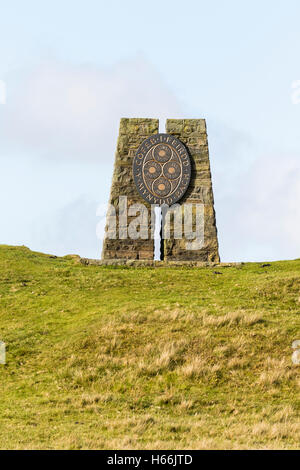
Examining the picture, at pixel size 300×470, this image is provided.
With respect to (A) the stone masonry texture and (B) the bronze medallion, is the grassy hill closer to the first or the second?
(A) the stone masonry texture

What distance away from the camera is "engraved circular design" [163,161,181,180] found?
31.7 m

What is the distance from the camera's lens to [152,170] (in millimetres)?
31578

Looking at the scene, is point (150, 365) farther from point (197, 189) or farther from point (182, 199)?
point (197, 189)

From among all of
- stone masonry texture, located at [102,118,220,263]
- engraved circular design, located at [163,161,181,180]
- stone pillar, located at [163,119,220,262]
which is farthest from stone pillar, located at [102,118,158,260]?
engraved circular design, located at [163,161,181,180]

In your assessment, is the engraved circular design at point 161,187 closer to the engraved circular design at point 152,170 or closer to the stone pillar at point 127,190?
the engraved circular design at point 152,170

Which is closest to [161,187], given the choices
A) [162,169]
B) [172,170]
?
[162,169]

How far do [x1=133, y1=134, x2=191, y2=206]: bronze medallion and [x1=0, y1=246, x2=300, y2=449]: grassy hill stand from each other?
8191 millimetres

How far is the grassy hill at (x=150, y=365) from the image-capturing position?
37.6 feet

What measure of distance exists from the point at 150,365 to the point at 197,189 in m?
18.2

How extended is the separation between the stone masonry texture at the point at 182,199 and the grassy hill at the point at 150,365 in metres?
6.55

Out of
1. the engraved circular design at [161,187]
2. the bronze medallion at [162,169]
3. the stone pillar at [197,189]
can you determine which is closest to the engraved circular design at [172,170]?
the bronze medallion at [162,169]

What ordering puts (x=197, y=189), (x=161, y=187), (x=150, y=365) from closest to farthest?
1. (x=150, y=365)
2. (x=161, y=187)
3. (x=197, y=189)

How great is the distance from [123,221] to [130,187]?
2006 mm

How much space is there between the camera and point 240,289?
23562 millimetres
